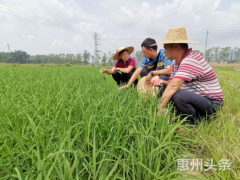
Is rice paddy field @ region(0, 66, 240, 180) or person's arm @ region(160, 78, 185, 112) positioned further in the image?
person's arm @ region(160, 78, 185, 112)

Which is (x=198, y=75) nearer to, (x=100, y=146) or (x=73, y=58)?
(x=100, y=146)

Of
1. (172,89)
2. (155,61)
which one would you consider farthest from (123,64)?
(172,89)

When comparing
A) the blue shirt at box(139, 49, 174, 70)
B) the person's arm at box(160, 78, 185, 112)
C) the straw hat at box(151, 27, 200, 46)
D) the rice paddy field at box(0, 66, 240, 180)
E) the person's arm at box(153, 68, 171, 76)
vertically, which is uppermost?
the straw hat at box(151, 27, 200, 46)

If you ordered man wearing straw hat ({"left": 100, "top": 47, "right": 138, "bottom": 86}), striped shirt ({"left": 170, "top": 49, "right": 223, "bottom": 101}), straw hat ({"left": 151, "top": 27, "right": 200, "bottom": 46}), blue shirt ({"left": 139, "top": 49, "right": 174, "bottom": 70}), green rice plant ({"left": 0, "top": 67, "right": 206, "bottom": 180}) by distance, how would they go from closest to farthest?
green rice plant ({"left": 0, "top": 67, "right": 206, "bottom": 180}) < striped shirt ({"left": 170, "top": 49, "right": 223, "bottom": 101}) < straw hat ({"left": 151, "top": 27, "right": 200, "bottom": 46}) < blue shirt ({"left": 139, "top": 49, "right": 174, "bottom": 70}) < man wearing straw hat ({"left": 100, "top": 47, "right": 138, "bottom": 86})

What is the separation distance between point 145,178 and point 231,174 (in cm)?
58

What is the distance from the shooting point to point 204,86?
1699mm

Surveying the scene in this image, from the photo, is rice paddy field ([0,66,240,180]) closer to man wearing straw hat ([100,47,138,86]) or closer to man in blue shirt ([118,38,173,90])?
man in blue shirt ([118,38,173,90])

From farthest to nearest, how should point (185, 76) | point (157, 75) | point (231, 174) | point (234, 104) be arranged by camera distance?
1. point (157, 75)
2. point (234, 104)
3. point (185, 76)
4. point (231, 174)

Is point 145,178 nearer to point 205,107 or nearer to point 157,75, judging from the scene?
point 205,107

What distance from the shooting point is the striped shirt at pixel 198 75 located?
5.08 ft

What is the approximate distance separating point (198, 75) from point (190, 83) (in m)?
0.19

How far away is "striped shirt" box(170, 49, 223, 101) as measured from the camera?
5.08ft

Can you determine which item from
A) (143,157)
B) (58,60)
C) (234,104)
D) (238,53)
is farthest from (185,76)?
(238,53)

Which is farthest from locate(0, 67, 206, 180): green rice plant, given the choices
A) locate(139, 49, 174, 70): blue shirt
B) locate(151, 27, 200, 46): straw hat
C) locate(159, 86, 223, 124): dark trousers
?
locate(139, 49, 174, 70): blue shirt
